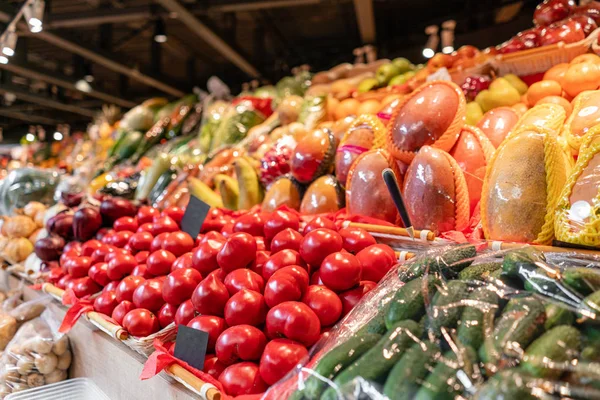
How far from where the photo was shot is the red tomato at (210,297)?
1327 millimetres

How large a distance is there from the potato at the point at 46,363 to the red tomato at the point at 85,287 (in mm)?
311

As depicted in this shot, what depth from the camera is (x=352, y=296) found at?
130cm

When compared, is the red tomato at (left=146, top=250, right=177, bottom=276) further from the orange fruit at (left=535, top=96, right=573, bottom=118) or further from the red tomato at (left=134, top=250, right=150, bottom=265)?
the orange fruit at (left=535, top=96, right=573, bottom=118)

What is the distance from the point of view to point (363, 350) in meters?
0.92

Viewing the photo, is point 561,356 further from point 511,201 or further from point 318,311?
point 511,201

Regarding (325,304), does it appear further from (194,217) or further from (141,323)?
(194,217)

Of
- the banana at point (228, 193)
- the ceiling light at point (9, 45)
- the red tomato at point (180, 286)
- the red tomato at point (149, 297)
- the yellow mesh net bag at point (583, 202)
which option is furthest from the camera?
the ceiling light at point (9, 45)

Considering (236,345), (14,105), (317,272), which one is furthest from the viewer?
(14,105)

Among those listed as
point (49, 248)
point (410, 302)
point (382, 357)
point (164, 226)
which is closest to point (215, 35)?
point (49, 248)

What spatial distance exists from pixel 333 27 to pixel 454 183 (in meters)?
7.93

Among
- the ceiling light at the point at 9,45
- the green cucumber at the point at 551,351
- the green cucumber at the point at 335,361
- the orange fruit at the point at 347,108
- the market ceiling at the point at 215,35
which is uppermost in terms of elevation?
the market ceiling at the point at 215,35

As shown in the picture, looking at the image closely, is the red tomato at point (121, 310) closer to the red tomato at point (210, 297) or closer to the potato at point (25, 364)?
A: the red tomato at point (210, 297)

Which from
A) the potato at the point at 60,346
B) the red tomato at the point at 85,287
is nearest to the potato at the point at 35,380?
the potato at the point at 60,346

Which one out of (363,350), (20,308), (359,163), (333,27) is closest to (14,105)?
(333,27)
